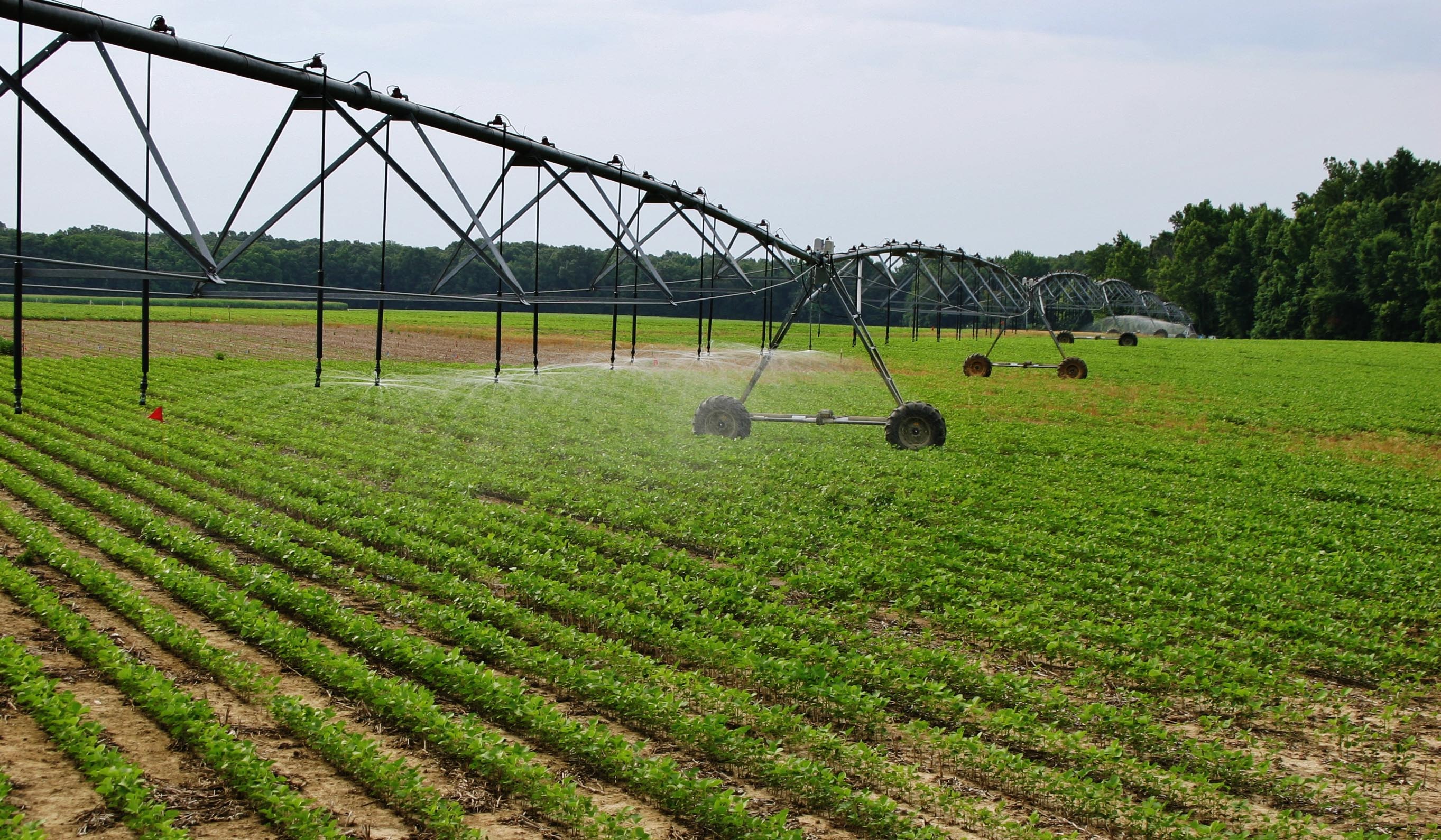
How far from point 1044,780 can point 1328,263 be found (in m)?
96.6

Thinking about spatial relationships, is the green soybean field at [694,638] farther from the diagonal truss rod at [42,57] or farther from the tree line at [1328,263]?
the tree line at [1328,263]

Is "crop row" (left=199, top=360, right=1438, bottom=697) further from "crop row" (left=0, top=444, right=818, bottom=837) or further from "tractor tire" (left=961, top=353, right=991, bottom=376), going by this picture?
"tractor tire" (left=961, top=353, right=991, bottom=376)

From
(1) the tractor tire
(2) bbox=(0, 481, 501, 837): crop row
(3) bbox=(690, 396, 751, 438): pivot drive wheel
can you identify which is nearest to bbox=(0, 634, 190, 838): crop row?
(2) bbox=(0, 481, 501, 837): crop row

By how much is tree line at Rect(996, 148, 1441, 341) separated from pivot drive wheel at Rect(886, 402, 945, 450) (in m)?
78.2

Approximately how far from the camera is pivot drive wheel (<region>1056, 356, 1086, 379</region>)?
36438 millimetres

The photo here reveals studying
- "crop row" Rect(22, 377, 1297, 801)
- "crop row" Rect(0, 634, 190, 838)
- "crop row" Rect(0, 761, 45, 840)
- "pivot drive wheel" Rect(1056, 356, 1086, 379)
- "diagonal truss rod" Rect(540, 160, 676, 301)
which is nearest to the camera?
"crop row" Rect(0, 761, 45, 840)

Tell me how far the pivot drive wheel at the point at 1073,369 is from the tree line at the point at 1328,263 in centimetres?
5790

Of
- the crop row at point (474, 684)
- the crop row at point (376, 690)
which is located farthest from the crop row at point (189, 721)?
the crop row at point (474, 684)

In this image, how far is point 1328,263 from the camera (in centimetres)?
8831

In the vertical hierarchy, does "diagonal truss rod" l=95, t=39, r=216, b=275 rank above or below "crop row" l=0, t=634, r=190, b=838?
above

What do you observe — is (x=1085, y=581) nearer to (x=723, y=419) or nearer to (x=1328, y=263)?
(x=723, y=419)

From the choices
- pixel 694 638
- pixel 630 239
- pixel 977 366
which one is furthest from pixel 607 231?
pixel 977 366

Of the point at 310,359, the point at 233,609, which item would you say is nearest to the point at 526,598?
the point at 233,609

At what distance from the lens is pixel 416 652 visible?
288 inches
